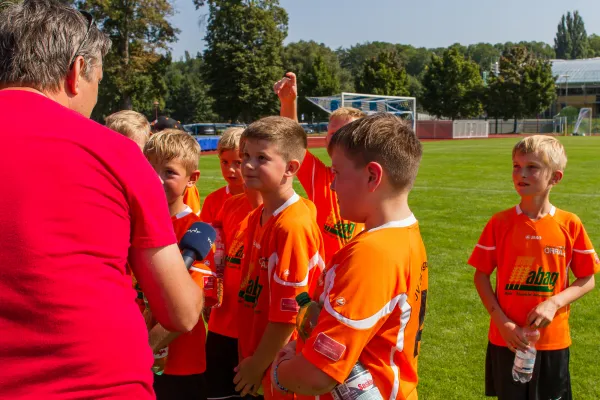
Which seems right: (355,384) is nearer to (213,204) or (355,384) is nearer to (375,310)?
(375,310)

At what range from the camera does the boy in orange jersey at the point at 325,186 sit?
4.32 m

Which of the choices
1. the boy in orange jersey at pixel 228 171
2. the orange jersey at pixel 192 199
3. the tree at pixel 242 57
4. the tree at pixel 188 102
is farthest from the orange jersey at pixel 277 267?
the tree at pixel 188 102

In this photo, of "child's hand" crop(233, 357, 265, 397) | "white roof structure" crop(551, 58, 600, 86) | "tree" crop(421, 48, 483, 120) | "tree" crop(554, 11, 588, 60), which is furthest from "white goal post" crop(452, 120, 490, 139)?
"tree" crop(554, 11, 588, 60)

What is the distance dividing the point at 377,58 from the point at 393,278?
76.8m

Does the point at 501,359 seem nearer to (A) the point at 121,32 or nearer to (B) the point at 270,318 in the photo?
(B) the point at 270,318

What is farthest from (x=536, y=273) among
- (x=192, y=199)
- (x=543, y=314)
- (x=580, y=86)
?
(x=580, y=86)

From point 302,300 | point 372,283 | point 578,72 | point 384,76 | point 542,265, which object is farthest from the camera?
point 578,72

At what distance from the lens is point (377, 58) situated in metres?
75.8

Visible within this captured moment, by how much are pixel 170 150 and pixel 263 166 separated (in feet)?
2.08

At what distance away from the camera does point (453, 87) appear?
7244 centimetres

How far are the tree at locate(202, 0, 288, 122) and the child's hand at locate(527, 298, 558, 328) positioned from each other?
6422 cm

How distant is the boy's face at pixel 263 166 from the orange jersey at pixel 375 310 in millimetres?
1111

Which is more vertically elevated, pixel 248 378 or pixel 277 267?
pixel 277 267

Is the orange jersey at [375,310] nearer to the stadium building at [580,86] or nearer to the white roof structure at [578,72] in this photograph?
the white roof structure at [578,72]
